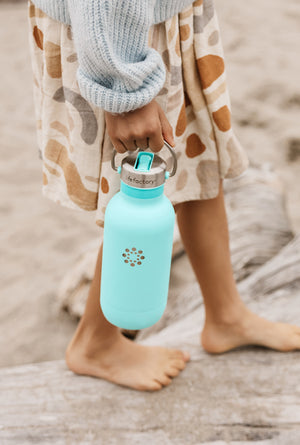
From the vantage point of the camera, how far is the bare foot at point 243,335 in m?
1.59

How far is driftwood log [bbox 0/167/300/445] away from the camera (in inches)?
53.5

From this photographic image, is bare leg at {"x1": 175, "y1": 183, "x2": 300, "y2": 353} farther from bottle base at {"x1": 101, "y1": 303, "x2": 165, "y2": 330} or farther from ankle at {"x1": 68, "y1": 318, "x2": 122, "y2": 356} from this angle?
bottle base at {"x1": 101, "y1": 303, "x2": 165, "y2": 330}

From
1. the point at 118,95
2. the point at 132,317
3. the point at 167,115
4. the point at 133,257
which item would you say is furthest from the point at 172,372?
the point at 118,95

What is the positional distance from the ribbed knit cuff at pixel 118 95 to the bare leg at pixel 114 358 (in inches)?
26.2

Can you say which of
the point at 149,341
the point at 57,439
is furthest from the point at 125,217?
the point at 149,341

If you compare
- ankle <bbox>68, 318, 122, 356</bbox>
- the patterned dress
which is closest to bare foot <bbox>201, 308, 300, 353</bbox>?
ankle <bbox>68, 318, 122, 356</bbox>

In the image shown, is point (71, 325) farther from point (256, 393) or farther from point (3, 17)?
point (3, 17)

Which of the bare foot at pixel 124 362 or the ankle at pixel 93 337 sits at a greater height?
the ankle at pixel 93 337

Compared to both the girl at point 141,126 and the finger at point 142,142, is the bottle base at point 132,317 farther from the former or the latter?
the finger at point 142,142

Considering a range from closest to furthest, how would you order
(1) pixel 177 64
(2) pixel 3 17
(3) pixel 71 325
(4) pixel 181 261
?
(1) pixel 177 64, (3) pixel 71 325, (4) pixel 181 261, (2) pixel 3 17

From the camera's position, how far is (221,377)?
1.54 metres

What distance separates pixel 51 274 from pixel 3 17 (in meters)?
3.25

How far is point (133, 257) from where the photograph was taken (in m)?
1.03

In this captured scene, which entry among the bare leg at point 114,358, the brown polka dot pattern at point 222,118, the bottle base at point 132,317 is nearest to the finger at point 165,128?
the brown polka dot pattern at point 222,118
